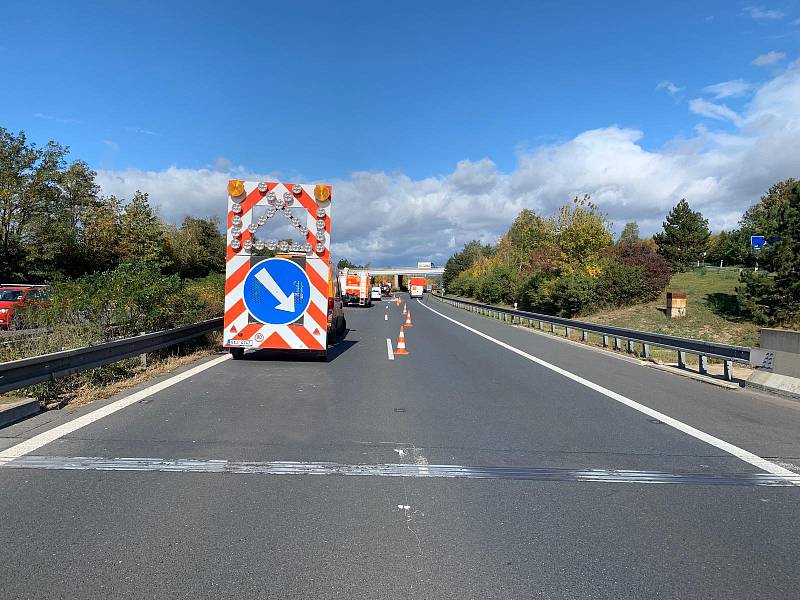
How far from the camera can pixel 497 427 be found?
7.56 metres

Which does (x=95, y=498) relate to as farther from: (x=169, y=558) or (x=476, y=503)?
(x=476, y=503)

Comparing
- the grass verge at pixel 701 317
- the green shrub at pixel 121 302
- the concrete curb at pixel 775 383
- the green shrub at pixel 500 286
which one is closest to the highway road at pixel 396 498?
the concrete curb at pixel 775 383

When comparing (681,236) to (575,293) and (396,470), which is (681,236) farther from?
(396,470)

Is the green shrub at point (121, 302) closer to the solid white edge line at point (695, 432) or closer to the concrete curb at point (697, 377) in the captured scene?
the solid white edge line at point (695, 432)

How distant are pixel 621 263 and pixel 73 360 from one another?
34309mm

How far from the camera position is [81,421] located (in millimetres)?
7266

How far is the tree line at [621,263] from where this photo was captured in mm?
23531

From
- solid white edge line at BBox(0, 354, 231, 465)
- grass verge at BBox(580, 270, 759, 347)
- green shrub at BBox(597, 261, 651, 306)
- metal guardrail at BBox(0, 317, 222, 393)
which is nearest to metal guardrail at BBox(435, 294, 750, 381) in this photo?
grass verge at BBox(580, 270, 759, 347)

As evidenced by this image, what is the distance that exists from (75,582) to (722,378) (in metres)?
12.5

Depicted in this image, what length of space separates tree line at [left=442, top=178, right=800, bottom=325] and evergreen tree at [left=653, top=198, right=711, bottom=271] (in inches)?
4.0

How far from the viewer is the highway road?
3648 millimetres

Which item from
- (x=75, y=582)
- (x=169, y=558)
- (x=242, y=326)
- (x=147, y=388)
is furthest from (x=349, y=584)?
(x=242, y=326)

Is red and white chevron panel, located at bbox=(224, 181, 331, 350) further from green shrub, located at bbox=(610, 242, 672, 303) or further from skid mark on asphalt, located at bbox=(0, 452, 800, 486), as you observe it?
green shrub, located at bbox=(610, 242, 672, 303)

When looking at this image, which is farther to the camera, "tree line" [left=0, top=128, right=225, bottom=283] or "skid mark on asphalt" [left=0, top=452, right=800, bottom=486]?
"tree line" [left=0, top=128, right=225, bottom=283]
